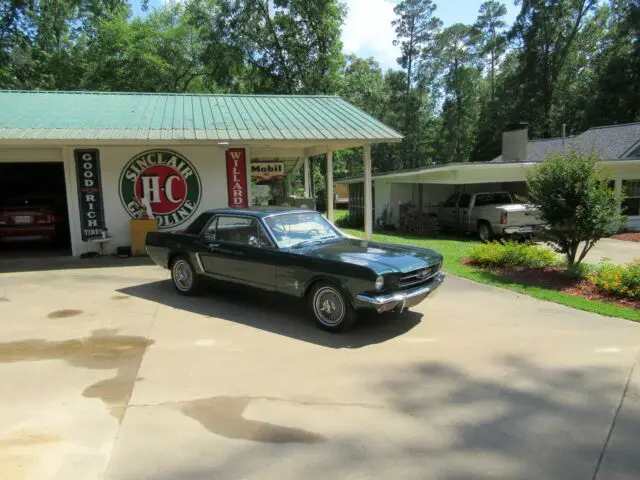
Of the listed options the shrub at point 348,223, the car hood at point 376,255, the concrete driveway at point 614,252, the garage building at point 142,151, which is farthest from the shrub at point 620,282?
the shrub at point 348,223

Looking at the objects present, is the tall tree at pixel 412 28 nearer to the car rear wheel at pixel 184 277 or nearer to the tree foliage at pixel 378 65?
the tree foliage at pixel 378 65

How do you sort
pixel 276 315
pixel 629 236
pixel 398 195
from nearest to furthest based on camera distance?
pixel 276 315 → pixel 629 236 → pixel 398 195

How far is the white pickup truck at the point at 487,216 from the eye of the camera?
14.8 metres

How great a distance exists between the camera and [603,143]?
2072cm

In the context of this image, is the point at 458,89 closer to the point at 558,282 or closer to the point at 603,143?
the point at 603,143

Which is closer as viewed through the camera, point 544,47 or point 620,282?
point 620,282

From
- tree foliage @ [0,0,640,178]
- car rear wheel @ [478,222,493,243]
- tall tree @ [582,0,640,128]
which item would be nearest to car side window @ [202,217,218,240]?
car rear wheel @ [478,222,493,243]

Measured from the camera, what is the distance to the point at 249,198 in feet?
41.0

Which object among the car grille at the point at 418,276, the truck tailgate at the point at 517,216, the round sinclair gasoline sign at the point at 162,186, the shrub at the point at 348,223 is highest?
the round sinclair gasoline sign at the point at 162,186

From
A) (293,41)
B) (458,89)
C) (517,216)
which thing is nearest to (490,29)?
(458,89)

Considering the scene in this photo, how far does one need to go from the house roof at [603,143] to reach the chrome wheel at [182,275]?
1499 centimetres

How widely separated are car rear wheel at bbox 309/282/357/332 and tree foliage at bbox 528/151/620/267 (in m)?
5.41

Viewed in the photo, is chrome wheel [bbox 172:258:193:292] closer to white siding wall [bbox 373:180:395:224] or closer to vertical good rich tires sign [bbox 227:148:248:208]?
vertical good rich tires sign [bbox 227:148:248:208]

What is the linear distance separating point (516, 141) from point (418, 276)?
16.6m
